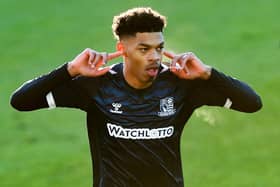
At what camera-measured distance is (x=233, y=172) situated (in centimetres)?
1459

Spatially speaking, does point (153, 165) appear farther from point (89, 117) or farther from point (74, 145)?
point (74, 145)

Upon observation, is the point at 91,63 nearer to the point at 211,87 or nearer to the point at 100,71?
the point at 100,71

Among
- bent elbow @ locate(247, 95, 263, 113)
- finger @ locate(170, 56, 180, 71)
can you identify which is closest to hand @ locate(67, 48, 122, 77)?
finger @ locate(170, 56, 180, 71)

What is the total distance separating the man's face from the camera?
24.5 feet

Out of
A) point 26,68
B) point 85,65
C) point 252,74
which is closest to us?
point 85,65

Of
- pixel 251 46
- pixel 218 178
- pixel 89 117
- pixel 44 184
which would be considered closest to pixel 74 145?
pixel 44 184

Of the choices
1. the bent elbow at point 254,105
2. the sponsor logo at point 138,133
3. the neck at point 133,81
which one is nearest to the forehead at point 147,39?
the neck at point 133,81

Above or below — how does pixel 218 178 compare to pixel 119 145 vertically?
below

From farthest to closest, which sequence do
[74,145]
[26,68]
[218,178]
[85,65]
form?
[26,68] < [74,145] < [218,178] < [85,65]

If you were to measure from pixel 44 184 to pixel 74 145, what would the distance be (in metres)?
1.44

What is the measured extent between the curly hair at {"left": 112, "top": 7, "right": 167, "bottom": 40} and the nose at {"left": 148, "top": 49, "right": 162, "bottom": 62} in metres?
0.19

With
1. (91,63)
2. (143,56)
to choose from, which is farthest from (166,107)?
(91,63)

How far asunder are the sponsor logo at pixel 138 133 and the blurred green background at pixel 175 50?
3.03 m

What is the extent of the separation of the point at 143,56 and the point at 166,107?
0.45 m
